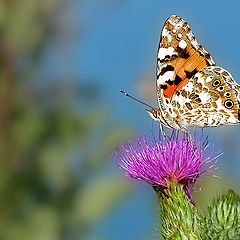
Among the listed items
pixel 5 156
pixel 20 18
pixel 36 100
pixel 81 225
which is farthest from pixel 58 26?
pixel 81 225

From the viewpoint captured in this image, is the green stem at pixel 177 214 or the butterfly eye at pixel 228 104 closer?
the green stem at pixel 177 214

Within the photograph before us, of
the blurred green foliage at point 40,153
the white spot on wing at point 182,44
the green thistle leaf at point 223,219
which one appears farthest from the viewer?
the blurred green foliage at point 40,153

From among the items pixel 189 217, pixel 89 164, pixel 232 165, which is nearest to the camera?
pixel 189 217

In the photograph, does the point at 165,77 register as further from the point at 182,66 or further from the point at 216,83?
the point at 216,83

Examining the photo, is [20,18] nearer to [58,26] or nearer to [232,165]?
[58,26]

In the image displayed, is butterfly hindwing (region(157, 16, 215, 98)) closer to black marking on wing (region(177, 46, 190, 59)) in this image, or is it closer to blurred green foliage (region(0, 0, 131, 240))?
black marking on wing (region(177, 46, 190, 59))

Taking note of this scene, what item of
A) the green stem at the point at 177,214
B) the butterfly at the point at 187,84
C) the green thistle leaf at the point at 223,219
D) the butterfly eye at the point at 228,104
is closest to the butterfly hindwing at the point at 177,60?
the butterfly at the point at 187,84

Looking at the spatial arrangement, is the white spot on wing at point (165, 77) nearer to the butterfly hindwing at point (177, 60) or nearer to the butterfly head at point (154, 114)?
the butterfly hindwing at point (177, 60)
